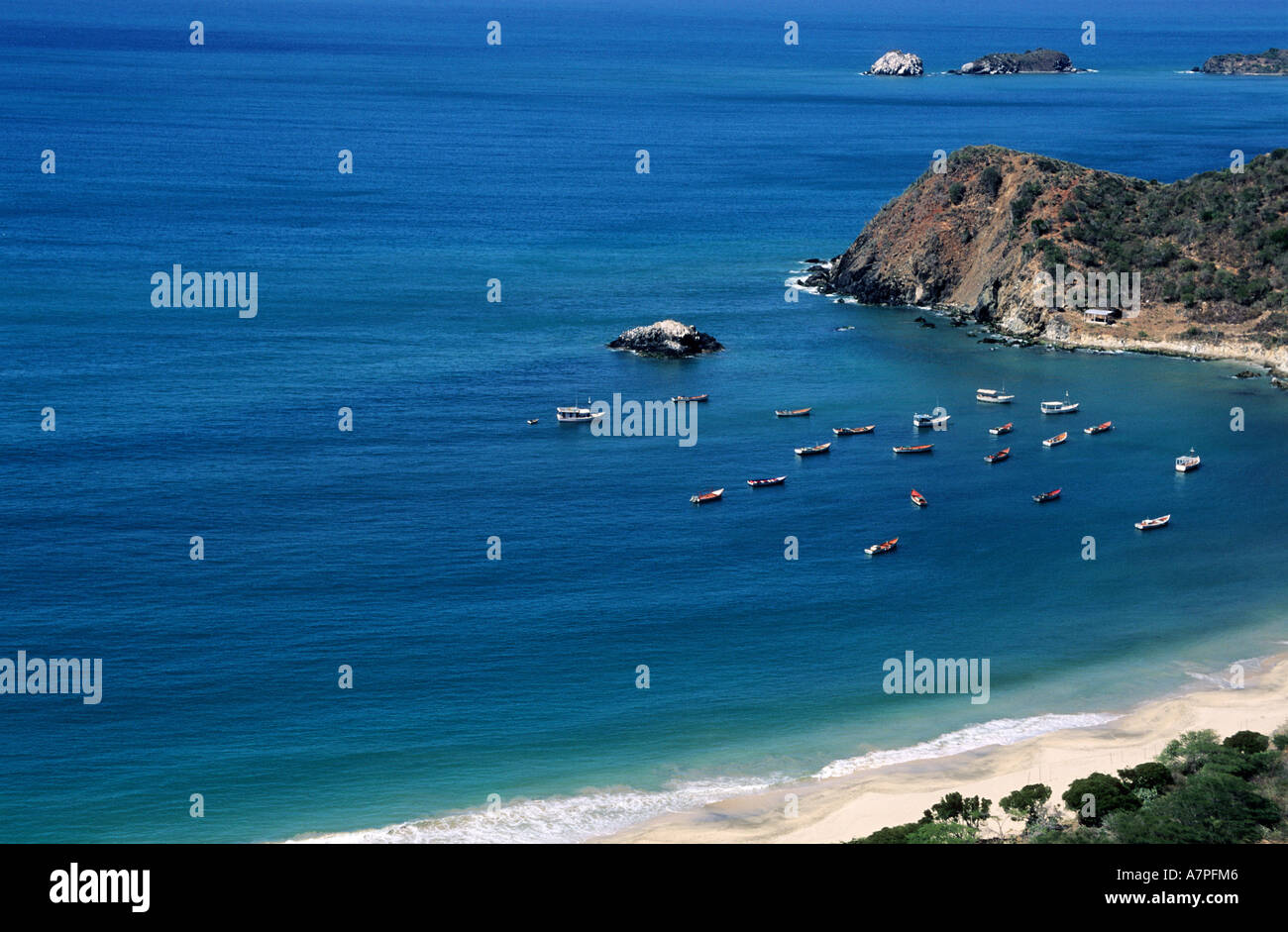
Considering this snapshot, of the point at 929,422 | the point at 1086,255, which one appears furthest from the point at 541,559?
the point at 1086,255

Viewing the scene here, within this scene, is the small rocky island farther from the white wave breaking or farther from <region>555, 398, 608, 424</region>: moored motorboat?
the white wave breaking

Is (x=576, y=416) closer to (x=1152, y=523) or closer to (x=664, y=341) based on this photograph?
(x=664, y=341)

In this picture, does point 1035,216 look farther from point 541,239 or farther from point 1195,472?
point 541,239

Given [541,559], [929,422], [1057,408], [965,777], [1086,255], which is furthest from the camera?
[1086,255]

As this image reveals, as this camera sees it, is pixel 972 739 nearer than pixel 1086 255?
Yes

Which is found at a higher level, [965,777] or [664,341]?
[664,341]

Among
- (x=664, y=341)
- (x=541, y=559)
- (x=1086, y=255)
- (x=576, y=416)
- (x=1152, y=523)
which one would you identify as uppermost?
(x=1086, y=255)
